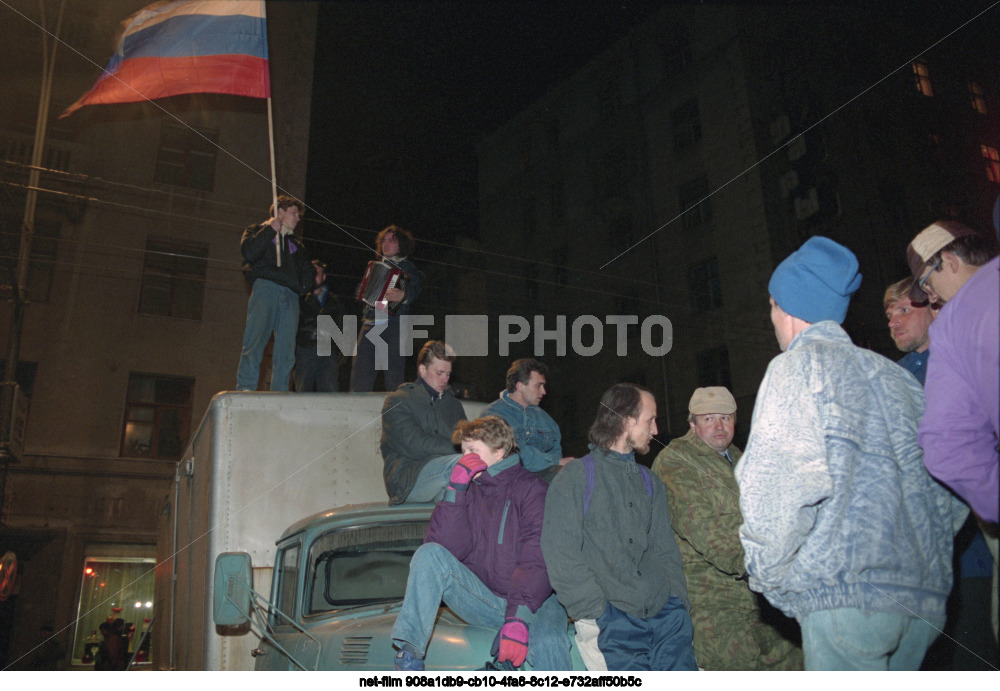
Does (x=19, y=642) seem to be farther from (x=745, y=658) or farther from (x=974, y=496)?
(x=974, y=496)

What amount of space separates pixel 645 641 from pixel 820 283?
191 centimetres

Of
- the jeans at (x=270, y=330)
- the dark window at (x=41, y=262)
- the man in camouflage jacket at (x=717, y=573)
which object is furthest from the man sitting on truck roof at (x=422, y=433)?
the dark window at (x=41, y=262)

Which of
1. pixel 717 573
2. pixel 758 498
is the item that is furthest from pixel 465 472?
pixel 758 498

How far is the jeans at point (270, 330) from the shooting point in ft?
26.0

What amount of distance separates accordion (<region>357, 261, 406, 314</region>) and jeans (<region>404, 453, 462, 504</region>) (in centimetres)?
325

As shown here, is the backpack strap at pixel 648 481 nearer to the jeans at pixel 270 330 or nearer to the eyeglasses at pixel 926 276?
the eyeglasses at pixel 926 276

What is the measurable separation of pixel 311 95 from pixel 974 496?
76.3 feet

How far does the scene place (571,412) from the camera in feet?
96.3

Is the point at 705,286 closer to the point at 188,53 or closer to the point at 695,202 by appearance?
the point at 695,202

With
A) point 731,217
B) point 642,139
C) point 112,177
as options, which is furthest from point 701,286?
point 112,177

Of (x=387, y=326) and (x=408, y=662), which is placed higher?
(x=387, y=326)

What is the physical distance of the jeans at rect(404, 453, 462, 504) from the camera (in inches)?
196

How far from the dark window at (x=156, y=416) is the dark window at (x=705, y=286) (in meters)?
16.3

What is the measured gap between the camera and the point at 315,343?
8844 millimetres
